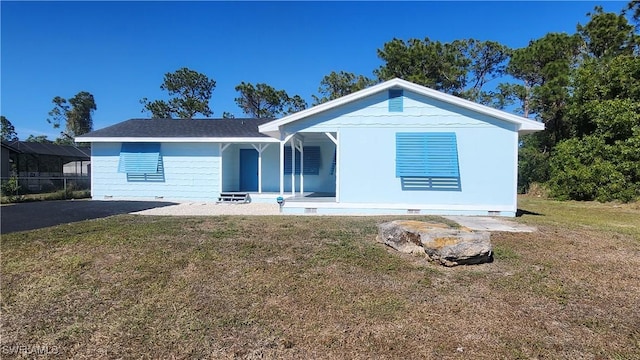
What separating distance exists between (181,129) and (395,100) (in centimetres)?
969

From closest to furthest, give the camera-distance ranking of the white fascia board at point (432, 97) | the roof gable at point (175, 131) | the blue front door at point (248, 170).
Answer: the white fascia board at point (432, 97)
the roof gable at point (175, 131)
the blue front door at point (248, 170)

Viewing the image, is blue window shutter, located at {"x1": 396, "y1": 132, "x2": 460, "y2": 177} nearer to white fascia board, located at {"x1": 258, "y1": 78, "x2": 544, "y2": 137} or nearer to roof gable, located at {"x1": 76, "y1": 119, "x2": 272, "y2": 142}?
white fascia board, located at {"x1": 258, "y1": 78, "x2": 544, "y2": 137}

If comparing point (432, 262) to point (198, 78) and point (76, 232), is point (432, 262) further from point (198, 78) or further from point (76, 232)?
point (198, 78)

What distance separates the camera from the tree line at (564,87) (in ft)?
47.4

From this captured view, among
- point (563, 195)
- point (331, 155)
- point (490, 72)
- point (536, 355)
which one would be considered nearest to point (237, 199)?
point (331, 155)

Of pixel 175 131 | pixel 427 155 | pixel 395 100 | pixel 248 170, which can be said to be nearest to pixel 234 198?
pixel 248 170

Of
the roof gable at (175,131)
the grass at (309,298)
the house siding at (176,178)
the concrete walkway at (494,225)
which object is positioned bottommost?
the grass at (309,298)

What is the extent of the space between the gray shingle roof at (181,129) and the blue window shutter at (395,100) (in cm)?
589

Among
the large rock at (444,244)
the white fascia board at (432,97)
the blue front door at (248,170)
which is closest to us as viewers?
the large rock at (444,244)

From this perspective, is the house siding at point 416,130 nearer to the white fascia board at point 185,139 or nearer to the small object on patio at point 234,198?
the white fascia board at point 185,139

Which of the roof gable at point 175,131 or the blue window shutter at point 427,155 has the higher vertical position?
the roof gable at point 175,131

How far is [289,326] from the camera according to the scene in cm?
340

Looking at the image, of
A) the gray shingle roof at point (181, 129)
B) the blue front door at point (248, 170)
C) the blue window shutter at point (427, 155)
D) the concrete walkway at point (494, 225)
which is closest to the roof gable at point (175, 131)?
the gray shingle roof at point (181, 129)

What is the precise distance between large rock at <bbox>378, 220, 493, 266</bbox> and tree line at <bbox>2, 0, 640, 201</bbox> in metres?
13.0
